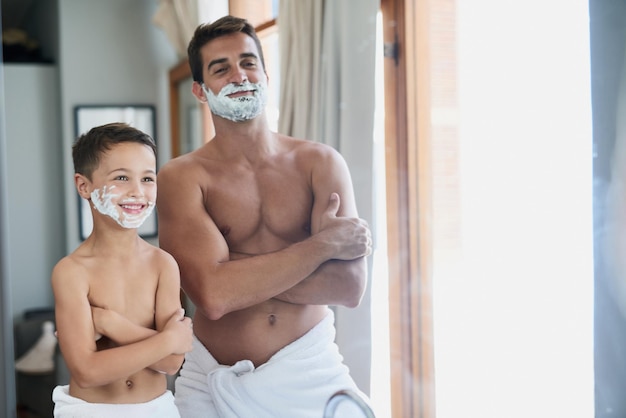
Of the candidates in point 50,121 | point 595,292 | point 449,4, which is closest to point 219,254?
point 50,121

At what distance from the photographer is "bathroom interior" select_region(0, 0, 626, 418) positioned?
1454 millimetres

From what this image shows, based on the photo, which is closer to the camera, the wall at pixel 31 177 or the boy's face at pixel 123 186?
the boy's face at pixel 123 186

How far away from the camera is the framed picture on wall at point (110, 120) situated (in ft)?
3.55

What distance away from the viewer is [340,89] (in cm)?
141

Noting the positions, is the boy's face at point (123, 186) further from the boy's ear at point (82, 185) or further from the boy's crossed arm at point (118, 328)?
the boy's crossed arm at point (118, 328)

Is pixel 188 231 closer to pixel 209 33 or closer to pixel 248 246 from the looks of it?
pixel 248 246

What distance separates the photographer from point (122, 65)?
1.23 m

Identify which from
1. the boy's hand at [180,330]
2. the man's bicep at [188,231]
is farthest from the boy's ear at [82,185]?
the boy's hand at [180,330]

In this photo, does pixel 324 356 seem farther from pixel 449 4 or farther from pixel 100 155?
pixel 449 4

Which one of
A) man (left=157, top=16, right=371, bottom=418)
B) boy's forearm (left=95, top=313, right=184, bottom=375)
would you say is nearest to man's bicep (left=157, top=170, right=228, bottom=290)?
man (left=157, top=16, right=371, bottom=418)

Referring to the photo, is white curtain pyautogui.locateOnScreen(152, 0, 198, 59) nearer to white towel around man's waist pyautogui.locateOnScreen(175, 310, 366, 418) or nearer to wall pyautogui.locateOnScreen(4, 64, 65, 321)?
wall pyautogui.locateOnScreen(4, 64, 65, 321)

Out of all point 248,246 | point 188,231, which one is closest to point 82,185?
point 188,231

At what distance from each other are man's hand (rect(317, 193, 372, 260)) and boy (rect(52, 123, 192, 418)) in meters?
0.29

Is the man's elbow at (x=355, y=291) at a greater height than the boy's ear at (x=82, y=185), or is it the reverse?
the boy's ear at (x=82, y=185)
